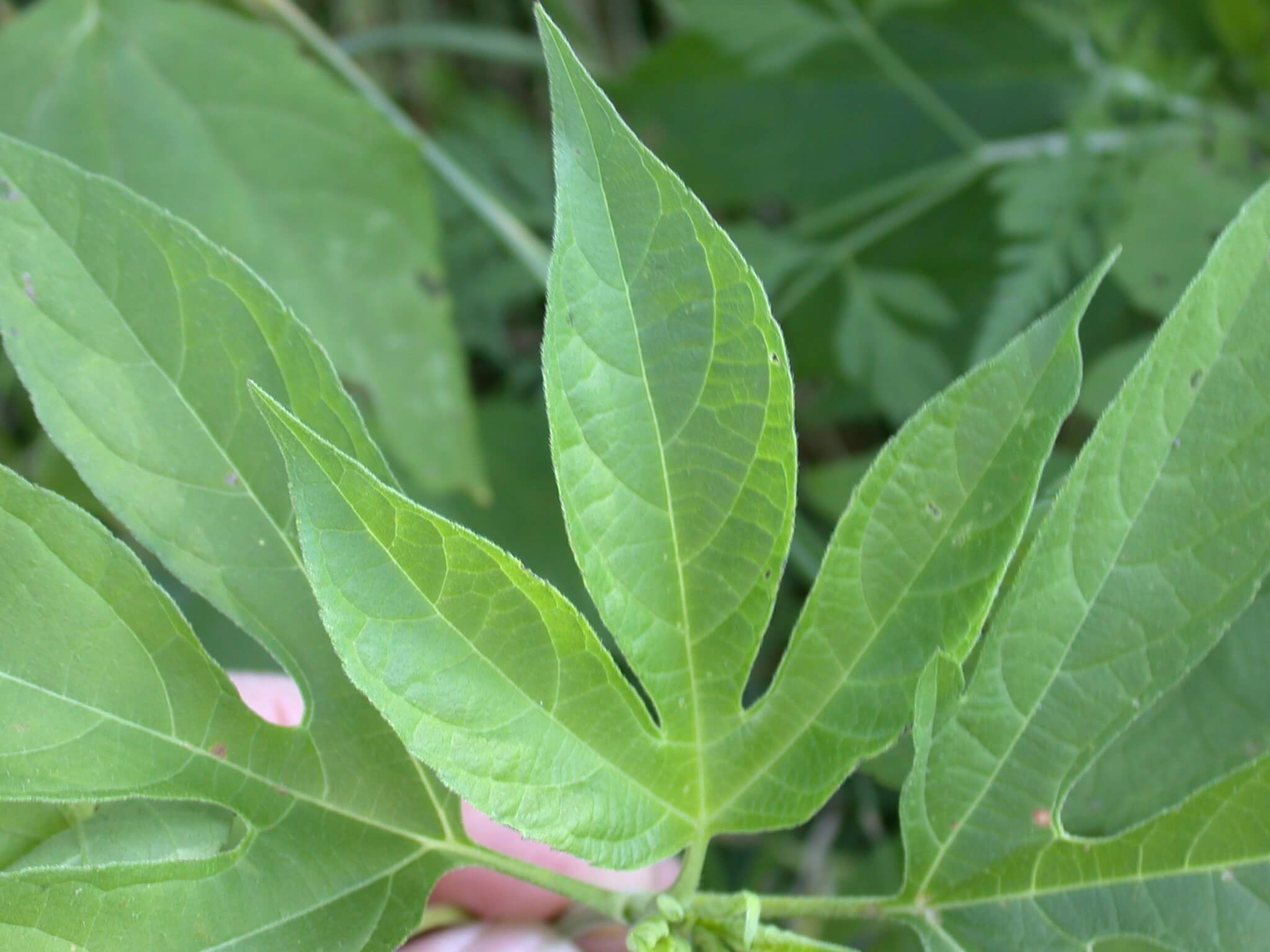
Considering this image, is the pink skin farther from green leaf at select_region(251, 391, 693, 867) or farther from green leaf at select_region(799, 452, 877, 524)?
green leaf at select_region(799, 452, 877, 524)

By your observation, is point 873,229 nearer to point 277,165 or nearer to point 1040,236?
point 1040,236

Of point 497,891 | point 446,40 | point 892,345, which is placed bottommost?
point 497,891

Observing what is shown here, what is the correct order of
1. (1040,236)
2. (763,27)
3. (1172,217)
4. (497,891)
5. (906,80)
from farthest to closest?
(906,80) < (763,27) < (1040,236) < (1172,217) < (497,891)

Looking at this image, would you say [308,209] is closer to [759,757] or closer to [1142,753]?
[759,757]

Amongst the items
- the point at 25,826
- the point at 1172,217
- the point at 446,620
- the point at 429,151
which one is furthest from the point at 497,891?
the point at 1172,217

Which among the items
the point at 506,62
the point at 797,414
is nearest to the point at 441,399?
the point at 797,414

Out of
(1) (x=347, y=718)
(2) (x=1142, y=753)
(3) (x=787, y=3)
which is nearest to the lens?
(1) (x=347, y=718)

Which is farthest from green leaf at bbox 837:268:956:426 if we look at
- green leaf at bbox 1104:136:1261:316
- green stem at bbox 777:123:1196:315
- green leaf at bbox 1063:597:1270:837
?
green leaf at bbox 1063:597:1270:837
